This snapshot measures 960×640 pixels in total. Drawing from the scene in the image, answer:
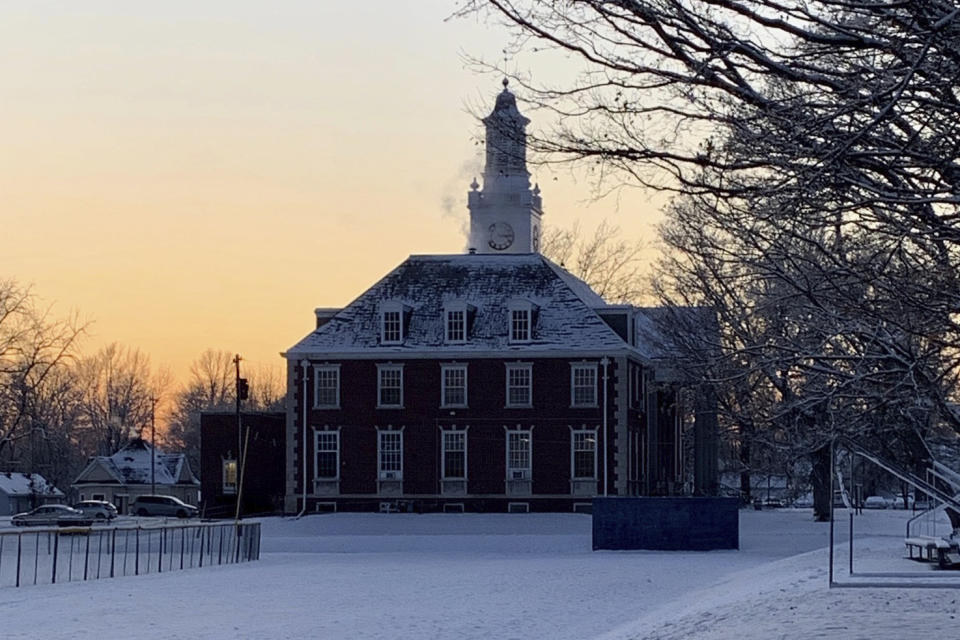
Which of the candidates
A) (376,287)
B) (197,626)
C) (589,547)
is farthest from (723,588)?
(376,287)

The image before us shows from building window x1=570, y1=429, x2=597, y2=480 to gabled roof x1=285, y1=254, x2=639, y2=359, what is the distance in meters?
3.29

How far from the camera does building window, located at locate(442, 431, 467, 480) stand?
66562 mm

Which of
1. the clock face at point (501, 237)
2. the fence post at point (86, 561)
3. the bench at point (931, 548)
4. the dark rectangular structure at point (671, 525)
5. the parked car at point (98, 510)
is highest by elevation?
the clock face at point (501, 237)

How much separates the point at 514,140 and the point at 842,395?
957cm

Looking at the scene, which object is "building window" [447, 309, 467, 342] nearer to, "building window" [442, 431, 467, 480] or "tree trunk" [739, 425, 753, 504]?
"building window" [442, 431, 467, 480]

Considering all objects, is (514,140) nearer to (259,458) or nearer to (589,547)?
(589,547)

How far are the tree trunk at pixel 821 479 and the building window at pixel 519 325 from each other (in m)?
12.9

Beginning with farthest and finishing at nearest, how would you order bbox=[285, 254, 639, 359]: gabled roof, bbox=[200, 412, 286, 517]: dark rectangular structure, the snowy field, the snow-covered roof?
the snow-covered roof
bbox=[200, 412, 286, 517]: dark rectangular structure
bbox=[285, 254, 639, 359]: gabled roof
the snowy field

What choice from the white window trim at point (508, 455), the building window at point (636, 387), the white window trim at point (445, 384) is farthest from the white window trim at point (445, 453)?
Answer: the building window at point (636, 387)

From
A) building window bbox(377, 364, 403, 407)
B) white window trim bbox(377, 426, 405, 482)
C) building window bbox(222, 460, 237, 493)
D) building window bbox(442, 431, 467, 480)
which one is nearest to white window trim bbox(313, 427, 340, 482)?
white window trim bbox(377, 426, 405, 482)

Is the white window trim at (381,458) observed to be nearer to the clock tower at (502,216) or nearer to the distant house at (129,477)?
the clock tower at (502,216)

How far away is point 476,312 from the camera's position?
225 feet

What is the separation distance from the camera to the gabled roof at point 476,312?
6675 centimetres

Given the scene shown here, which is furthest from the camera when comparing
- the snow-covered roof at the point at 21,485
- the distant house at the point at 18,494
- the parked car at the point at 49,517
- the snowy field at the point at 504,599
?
the distant house at the point at 18,494
